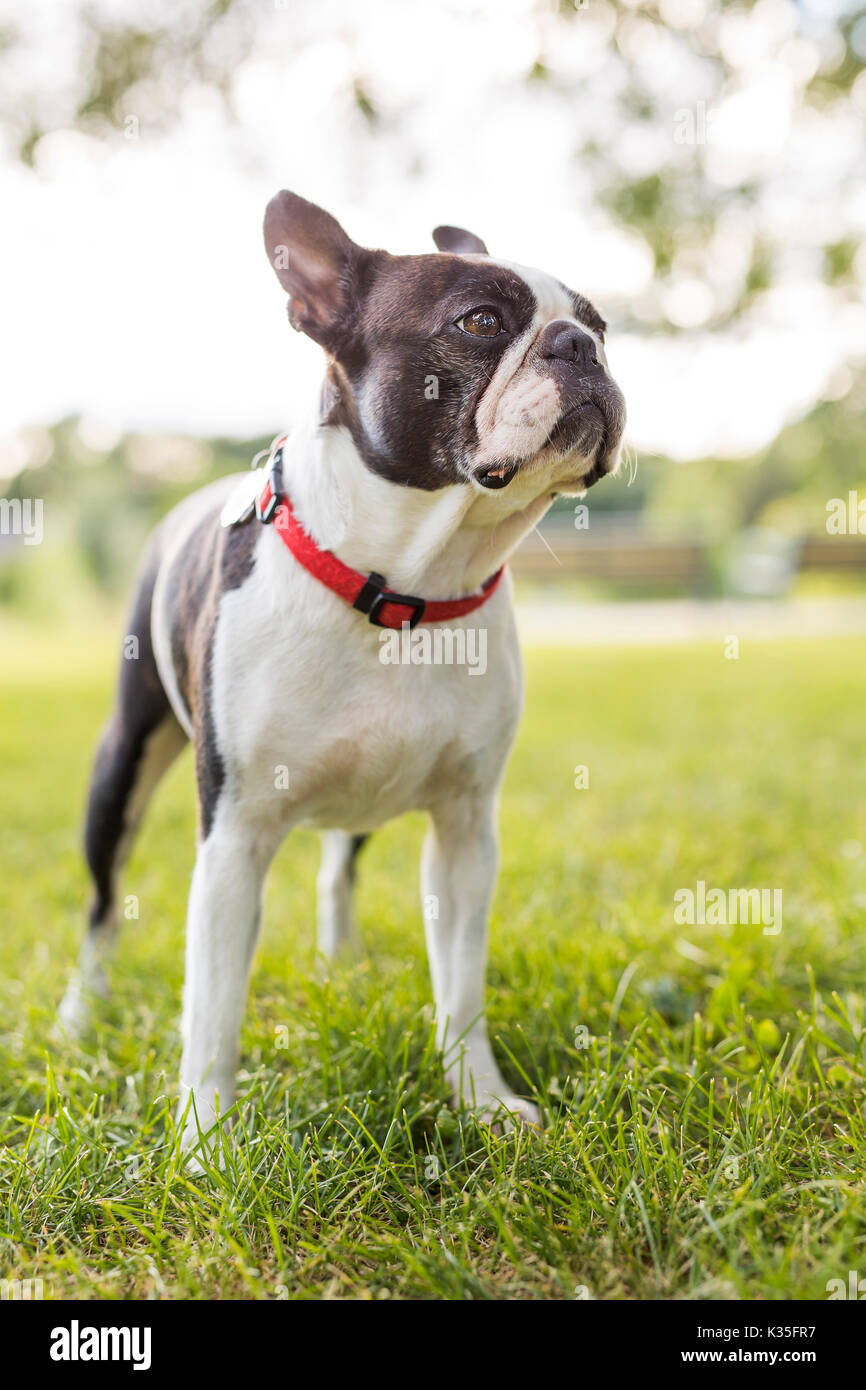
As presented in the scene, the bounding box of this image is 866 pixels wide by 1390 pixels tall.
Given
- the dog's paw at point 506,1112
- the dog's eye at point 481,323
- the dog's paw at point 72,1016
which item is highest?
the dog's eye at point 481,323

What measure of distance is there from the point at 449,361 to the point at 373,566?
0.42m

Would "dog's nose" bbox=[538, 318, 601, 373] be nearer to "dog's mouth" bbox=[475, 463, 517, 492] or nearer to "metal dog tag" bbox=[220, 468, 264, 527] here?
"dog's mouth" bbox=[475, 463, 517, 492]

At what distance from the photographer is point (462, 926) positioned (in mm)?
2504

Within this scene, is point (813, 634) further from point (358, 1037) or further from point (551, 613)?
point (358, 1037)

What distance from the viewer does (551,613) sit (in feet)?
59.2

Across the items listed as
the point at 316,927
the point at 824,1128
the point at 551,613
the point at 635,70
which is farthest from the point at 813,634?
the point at 824,1128

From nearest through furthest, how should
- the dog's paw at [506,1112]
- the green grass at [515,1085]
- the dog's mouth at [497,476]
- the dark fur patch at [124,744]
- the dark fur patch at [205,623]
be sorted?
the green grass at [515,1085] < the dog's mouth at [497,476] < the dog's paw at [506,1112] < the dark fur patch at [205,623] < the dark fur patch at [124,744]

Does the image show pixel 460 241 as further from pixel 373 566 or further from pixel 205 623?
pixel 205 623

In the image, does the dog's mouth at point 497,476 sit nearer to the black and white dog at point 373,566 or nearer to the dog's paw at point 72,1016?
the black and white dog at point 373,566

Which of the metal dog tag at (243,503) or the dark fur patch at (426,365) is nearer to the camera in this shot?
the dark fur patch at (426,365)

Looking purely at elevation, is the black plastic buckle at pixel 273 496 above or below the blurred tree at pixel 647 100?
below

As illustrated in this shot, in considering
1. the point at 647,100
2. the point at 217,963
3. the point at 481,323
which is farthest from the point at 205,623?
the point at 647,100

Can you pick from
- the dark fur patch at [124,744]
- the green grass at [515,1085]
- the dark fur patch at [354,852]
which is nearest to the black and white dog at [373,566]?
the green grass at [515,1085]

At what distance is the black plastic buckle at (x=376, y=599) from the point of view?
2203mm
